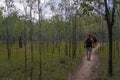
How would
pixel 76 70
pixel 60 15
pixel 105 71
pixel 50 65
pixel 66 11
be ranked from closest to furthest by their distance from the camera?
1. pixel 105 71
2. pixel 76 70
3. pixel 50 65
4. pixel 66 11
5. pixel 60 15

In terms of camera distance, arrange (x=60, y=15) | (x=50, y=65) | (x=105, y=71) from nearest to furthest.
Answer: (x=105, y=71) < (x=50, y=65) < (x=60, y=15)

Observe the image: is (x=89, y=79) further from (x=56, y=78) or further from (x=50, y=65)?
(x=50, y=65)

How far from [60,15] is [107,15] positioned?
41.6 feet

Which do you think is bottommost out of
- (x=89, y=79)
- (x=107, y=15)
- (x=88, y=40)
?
(x=89, y=79)

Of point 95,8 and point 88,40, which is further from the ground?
point 95,8

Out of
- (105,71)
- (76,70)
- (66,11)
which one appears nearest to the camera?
(105,71)

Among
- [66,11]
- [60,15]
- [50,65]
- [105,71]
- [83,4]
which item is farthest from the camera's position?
[60,15]

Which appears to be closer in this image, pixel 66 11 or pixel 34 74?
pixel 34 74

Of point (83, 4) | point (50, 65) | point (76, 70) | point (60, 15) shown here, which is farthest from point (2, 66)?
point (60, 15)

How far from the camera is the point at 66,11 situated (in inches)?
925

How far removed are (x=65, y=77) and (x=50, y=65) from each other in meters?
3.71

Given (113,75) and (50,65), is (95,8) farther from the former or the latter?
(50,65)

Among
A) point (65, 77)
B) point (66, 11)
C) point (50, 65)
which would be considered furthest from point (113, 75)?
point (66, 11)

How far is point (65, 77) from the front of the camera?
542 inches
